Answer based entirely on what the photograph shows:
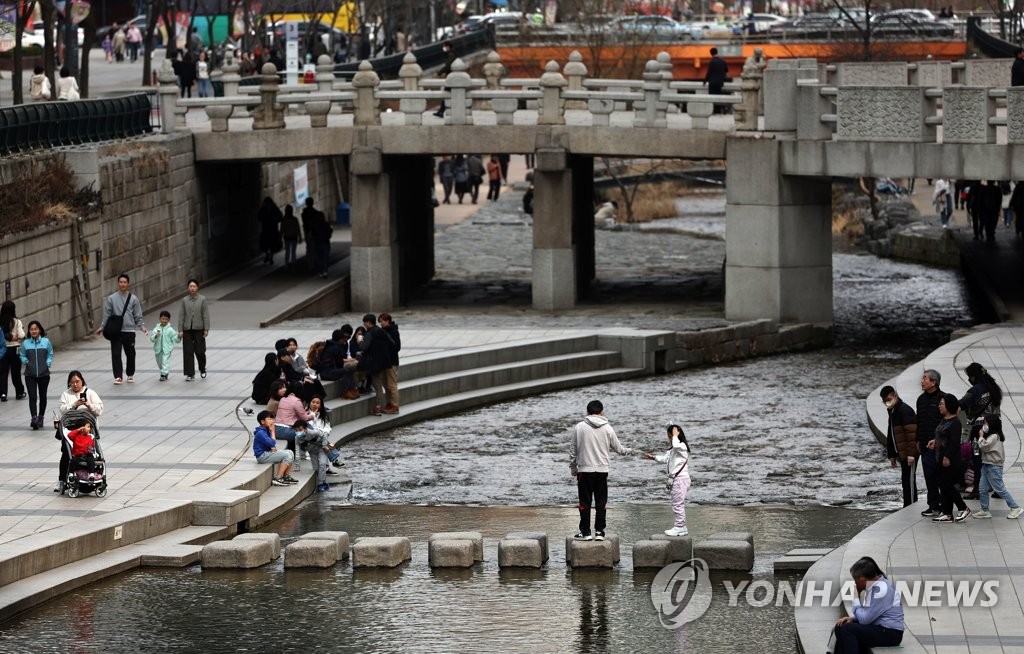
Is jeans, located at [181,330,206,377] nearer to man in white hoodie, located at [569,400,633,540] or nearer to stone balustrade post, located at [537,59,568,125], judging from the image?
man in white hoodie, located at [569,400,633,540]

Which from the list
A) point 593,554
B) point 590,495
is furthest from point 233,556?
point 590,495

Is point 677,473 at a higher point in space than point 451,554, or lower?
higher

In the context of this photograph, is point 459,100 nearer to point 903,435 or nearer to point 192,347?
point 192,347

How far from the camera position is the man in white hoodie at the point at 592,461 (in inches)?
723

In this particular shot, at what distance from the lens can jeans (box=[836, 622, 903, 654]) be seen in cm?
1358

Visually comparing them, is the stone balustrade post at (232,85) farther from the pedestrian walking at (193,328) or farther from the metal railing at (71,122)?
the pedestrian walking at (193,328)

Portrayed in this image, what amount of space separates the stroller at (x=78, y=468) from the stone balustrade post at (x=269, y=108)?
2076 centimetres

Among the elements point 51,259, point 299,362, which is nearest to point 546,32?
point 51,259

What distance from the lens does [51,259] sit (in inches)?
1209

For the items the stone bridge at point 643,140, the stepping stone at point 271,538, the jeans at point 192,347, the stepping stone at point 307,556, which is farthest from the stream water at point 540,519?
the jeans at point 192,347

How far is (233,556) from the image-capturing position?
1789cm

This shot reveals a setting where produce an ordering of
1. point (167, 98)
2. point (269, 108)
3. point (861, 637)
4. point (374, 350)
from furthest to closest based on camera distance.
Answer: point (269, 108) → point (167, 98) → point (374, 350) → point (861, 637)

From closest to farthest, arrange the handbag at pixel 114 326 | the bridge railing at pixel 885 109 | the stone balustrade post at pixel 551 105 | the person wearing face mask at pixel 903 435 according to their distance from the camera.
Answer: the person wearing face mask at pixel 903 435
the handbag at pixel 114 326
the bridge railing at pixel 885 109
the stone balustrade post at pixel 551 105

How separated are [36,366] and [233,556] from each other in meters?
6.83
